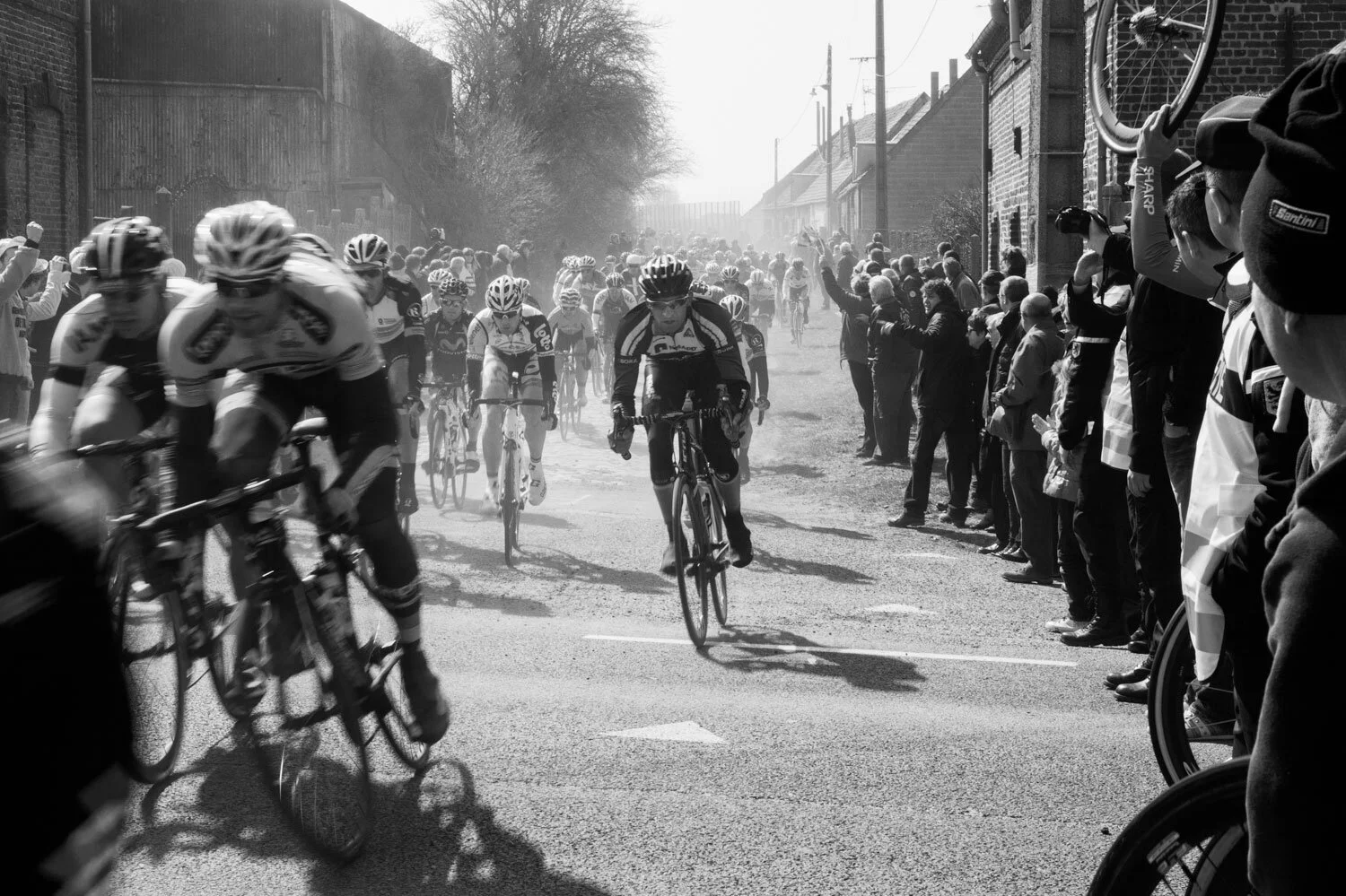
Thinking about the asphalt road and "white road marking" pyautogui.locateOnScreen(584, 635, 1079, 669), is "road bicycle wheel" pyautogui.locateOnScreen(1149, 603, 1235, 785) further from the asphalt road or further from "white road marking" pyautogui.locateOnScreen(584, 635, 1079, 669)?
Result: "white road marking" pyautogui.locateOnScreen(584, 635, 1079, 669)

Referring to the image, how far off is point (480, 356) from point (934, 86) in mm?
78253

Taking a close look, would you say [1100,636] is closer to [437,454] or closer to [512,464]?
[512,464]

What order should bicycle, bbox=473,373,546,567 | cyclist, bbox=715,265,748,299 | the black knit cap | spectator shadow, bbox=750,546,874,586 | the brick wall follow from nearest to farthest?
the black knit cap, spectator shadow, bbox=750,546,874,586, bicycle, bbox=473,373,546,567, cyclist, bbox=715,265,748,299, the brick wall

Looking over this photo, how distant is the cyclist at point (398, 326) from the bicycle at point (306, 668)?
6.42 m

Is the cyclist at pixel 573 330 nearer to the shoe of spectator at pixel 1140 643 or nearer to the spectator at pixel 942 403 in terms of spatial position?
the spectator at pixel 942 403

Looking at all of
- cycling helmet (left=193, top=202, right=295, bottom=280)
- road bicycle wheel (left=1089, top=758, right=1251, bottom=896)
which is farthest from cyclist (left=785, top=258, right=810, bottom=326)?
road bicycle wheel (left=1089, top=758, right=1251, bottom=896)

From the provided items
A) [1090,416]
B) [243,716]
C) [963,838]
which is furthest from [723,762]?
[1090,416]

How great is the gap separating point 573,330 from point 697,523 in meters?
12.8

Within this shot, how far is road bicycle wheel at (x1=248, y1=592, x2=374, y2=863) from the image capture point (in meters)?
4.69

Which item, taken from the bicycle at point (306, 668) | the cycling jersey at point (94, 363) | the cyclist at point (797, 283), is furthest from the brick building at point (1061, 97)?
the cyclist at point (797, 283)

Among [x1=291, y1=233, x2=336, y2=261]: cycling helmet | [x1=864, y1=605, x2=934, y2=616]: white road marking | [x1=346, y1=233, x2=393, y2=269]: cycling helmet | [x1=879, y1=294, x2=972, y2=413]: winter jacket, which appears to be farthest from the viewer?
[x1=879, y1=294, x2=972, y2=413]: winter jacket

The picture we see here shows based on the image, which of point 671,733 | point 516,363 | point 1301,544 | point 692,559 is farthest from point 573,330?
point 1301,544

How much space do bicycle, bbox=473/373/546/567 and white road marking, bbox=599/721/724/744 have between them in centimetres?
471

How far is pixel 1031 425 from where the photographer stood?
10.1 metres
